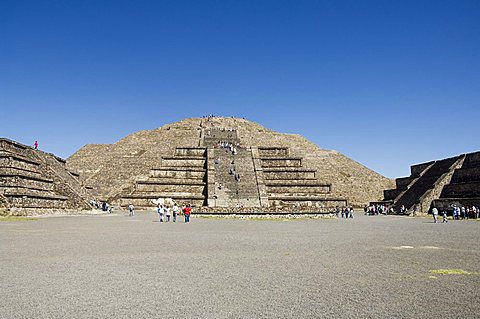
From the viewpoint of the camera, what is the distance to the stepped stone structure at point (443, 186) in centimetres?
2770

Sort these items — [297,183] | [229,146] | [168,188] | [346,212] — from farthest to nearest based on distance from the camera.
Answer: [229,146] < [297,183] < [168,188] < [346,212]

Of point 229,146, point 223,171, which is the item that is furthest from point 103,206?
point 229,146

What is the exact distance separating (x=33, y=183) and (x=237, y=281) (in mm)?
20648

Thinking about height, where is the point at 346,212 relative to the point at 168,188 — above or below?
below

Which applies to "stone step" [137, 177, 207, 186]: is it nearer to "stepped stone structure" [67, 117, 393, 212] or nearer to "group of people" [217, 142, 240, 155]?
"stepped stone structure" [67, 117, 393, 212]

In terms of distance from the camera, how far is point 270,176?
110ft

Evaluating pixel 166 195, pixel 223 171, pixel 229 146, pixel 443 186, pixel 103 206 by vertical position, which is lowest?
pixel 103 206

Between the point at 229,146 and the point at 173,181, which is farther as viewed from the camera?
the point at 229,146

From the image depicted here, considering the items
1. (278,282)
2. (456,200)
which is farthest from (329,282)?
(456,200)

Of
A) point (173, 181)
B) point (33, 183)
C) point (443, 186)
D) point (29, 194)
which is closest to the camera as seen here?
point (29, 194)

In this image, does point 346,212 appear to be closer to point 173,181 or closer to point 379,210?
point 379,210

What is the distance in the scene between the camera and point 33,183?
23.1 metres

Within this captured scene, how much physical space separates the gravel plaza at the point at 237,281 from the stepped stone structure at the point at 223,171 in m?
17.5

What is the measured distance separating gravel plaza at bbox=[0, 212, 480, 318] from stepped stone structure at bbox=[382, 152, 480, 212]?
1998cm
